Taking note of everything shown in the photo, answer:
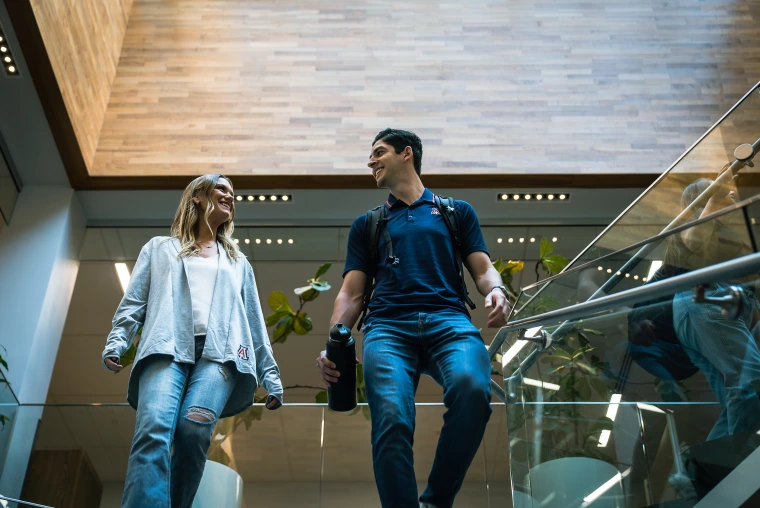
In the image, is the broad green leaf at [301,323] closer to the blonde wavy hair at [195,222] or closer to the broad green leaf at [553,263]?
the broad green leaf at [553,263]

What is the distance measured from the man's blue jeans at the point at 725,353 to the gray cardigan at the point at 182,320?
1.65 metres

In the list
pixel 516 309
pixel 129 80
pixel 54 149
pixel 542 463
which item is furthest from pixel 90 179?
pixel 542 463

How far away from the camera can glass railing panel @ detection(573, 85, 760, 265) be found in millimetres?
3943

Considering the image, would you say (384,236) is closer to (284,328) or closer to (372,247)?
(372,247)

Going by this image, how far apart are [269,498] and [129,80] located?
18.3 ft

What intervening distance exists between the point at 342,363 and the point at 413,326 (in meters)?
0.31

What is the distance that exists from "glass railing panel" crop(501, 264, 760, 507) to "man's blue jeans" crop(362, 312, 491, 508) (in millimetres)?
348

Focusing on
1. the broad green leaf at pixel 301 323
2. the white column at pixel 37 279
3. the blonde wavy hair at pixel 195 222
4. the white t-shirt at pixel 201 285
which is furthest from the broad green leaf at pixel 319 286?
the white t-shirt at pixel 201 285

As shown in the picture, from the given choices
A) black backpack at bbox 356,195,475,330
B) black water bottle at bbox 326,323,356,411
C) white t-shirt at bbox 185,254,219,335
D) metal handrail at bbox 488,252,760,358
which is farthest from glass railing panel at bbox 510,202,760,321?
→ white t-shirt at bbox 185,254,219,335

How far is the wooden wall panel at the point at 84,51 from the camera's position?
640 centimetres

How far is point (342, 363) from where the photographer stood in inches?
119

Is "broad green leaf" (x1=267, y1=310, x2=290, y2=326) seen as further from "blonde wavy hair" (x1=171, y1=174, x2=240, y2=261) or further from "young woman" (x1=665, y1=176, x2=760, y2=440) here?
"young woman" (x1=665, y1=176, x2=760, y2=440)

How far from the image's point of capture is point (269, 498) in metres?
3.90

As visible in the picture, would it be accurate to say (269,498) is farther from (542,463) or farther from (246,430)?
(542,463)
